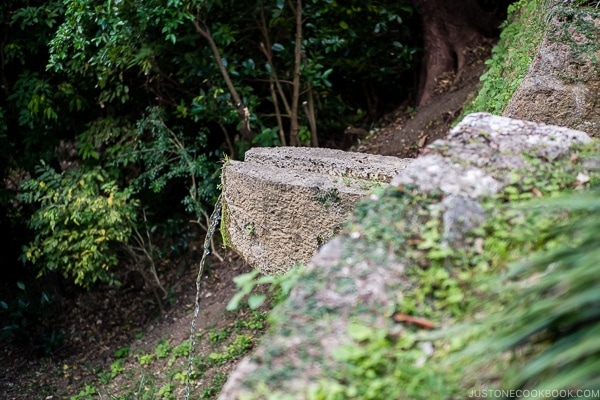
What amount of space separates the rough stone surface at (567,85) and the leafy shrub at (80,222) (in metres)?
3.45

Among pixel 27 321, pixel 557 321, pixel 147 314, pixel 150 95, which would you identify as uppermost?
pixel 150 95

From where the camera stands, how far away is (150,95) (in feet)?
23.1

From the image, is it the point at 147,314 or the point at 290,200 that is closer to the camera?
the point at 290,200

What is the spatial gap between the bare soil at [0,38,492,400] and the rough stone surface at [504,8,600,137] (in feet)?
6.09

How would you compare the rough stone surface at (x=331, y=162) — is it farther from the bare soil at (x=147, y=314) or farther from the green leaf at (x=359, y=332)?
the green leaf at (x=359, y=332)

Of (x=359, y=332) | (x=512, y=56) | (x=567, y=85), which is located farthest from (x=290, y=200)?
(x=512, y=56)

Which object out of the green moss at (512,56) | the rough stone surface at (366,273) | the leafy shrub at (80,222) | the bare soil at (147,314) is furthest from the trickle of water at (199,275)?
the rough stone surface at (366,273)

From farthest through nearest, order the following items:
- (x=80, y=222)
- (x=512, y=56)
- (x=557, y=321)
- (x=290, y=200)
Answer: (x=80, y=222) → (x=512, y=56) → (x=290, y=200) → (x=557, y=321)

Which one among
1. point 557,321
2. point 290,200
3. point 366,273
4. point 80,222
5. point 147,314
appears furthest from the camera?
point 147,314

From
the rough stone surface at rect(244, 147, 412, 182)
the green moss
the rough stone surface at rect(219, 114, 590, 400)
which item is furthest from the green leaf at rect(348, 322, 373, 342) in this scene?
the green moss

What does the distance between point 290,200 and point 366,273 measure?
6.07ft

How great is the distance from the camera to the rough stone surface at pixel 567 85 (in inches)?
167

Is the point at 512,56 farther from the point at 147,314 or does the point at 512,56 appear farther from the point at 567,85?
the point at 147,314

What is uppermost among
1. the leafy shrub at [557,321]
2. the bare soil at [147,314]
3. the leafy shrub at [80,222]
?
the leafy shrub at [557,321]
